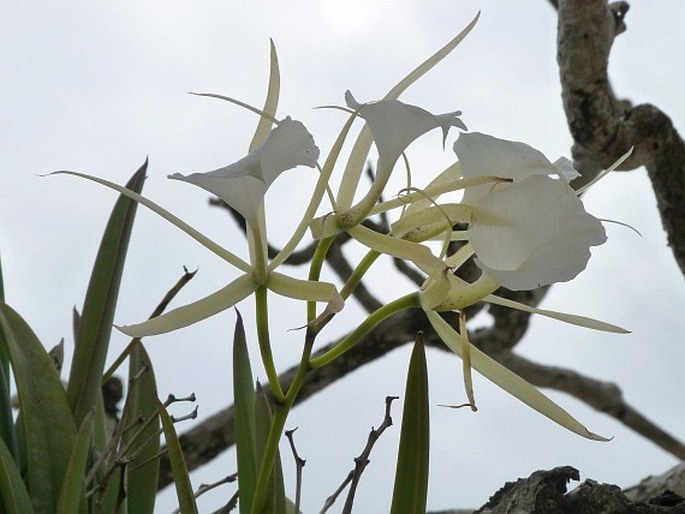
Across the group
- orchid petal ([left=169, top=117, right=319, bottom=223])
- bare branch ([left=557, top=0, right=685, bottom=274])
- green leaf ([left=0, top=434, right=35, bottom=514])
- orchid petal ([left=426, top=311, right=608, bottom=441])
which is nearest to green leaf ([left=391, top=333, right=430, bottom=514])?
orchid petal ([left=426, top=311, right=608, bottom=441])

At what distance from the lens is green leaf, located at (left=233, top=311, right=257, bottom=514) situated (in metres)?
0.63

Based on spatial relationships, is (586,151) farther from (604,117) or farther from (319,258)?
(319,258)

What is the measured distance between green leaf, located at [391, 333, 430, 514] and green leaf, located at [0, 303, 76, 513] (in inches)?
11.1

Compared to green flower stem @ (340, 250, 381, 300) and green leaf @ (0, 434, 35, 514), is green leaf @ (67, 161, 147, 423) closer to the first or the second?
green leaf @ (0, 434, 35, 514)

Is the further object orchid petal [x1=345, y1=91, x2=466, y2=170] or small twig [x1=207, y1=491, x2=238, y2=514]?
small twig [x1=207, y1=491, x2=238, y2=514]

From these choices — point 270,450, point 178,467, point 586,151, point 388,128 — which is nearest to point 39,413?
point 178,467

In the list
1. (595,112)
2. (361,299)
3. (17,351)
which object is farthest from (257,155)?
(361,299)

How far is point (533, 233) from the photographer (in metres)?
0.48

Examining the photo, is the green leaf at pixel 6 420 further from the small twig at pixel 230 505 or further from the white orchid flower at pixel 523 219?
the white orchid flower at pixel 523 219

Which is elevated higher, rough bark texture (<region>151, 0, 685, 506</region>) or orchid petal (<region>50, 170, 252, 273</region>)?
rough bark texture (<region>151, 0, 685, 506</region>)

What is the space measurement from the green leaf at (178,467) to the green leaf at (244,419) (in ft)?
0.14

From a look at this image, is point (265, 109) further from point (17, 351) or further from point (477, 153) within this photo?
point (17, 351)

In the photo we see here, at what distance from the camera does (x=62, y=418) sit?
Result: 2.29 feet

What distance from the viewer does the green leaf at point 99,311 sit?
75cm
